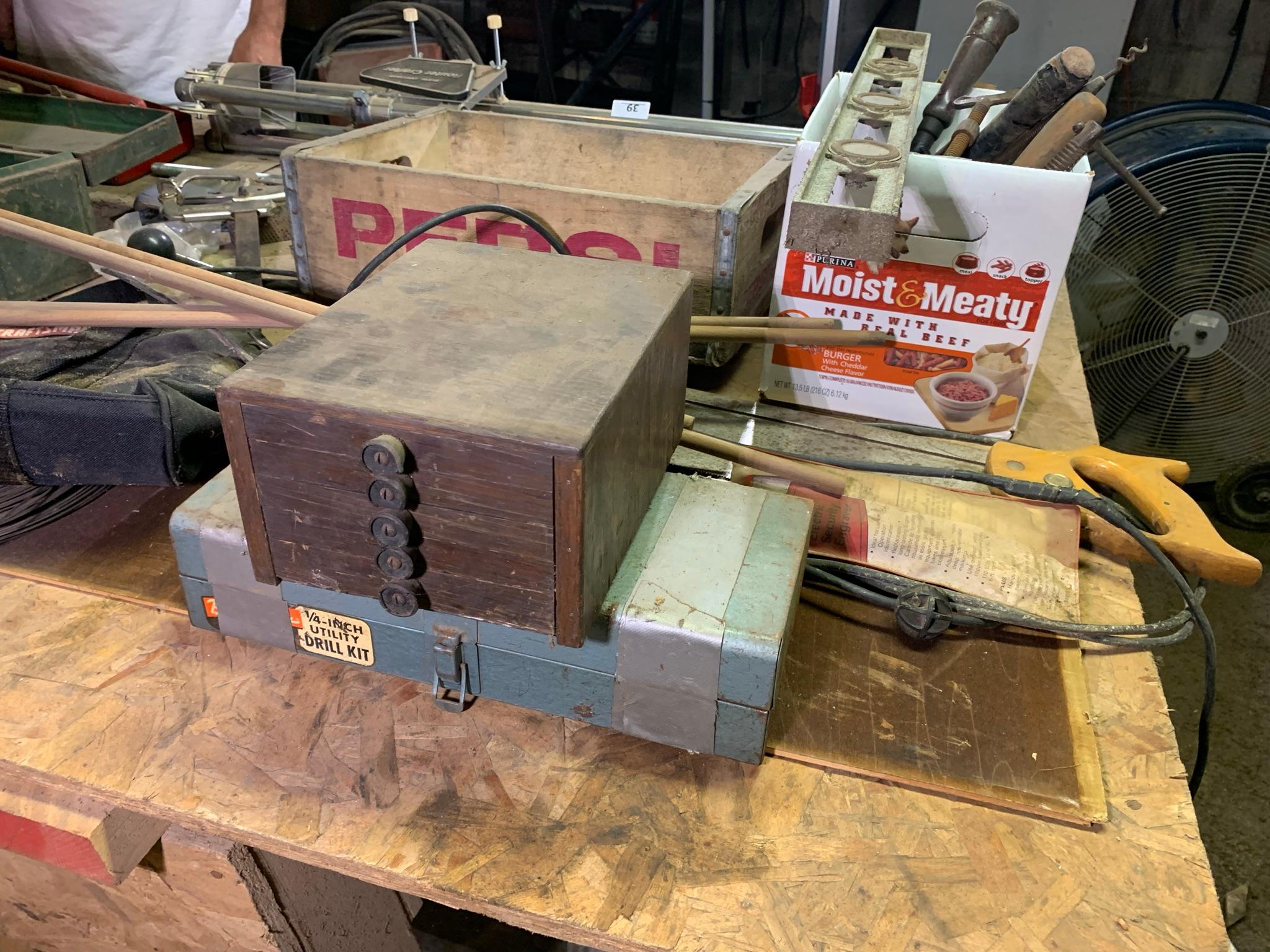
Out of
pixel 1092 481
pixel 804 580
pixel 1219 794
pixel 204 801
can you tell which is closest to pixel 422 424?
pixel 204 801

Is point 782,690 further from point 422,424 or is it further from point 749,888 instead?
point 422,424

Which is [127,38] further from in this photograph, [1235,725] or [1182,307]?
[1235,725]

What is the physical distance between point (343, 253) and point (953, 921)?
122cm

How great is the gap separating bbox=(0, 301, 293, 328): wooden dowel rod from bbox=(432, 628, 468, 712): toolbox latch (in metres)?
0.45

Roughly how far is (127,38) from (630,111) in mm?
1661

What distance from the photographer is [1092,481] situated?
1.09 m

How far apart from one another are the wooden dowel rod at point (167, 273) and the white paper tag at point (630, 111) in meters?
0.87

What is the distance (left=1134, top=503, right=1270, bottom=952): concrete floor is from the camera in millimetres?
1573

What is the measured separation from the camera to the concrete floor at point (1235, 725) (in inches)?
61.9

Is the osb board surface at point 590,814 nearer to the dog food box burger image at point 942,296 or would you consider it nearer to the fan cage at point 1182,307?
the dog food box burger image at point 942,296

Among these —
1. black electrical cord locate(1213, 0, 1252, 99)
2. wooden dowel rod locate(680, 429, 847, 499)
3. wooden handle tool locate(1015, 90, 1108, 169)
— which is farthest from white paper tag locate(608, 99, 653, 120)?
black electrical cord locate(1213, 0, 1252, 99)

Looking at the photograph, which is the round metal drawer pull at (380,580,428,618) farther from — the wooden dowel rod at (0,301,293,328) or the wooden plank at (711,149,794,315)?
the wooden plank at (711,149,794,315)

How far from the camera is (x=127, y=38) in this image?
7.98 ft

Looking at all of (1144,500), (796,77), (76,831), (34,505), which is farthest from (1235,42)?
(76,831)
